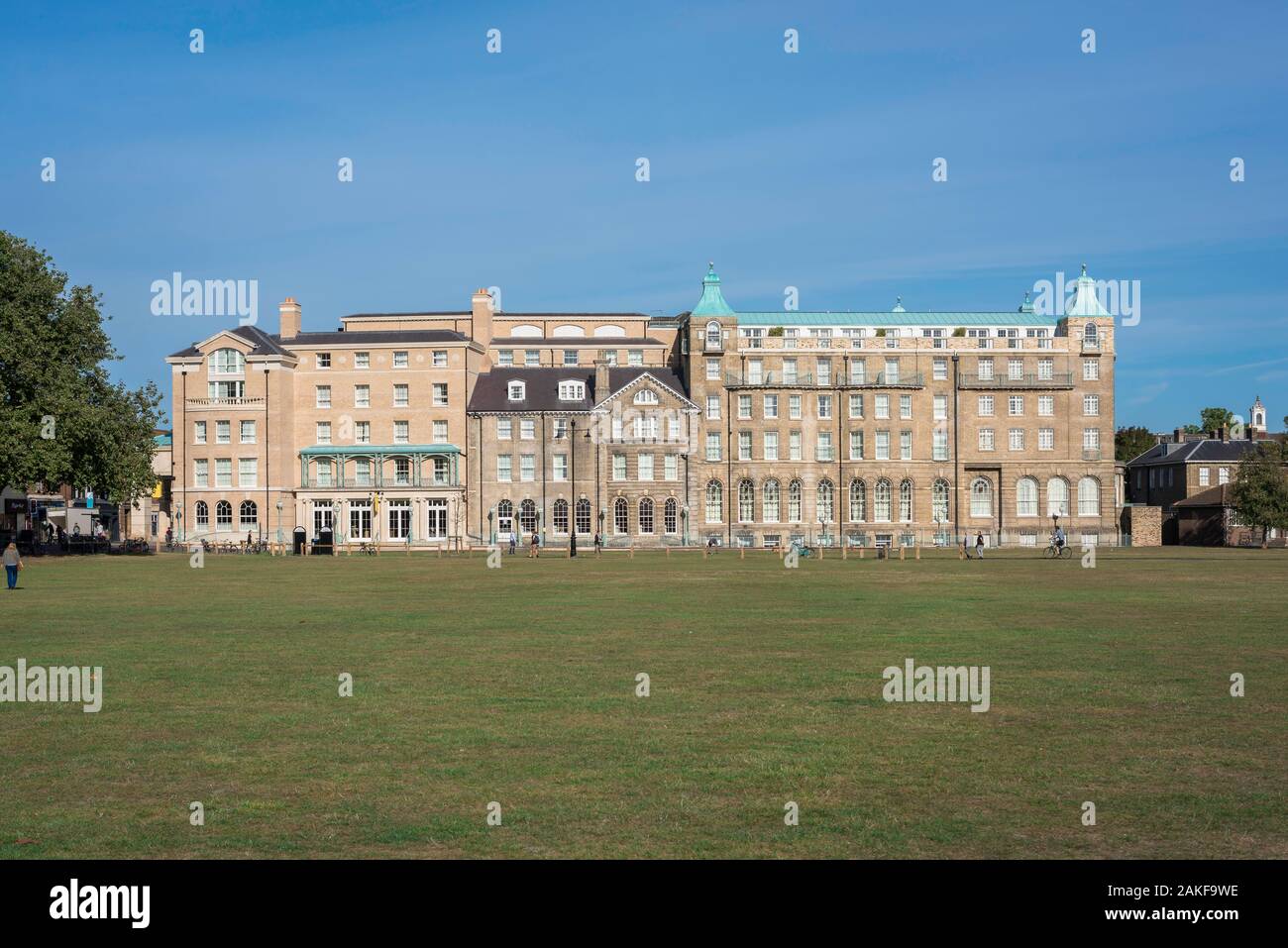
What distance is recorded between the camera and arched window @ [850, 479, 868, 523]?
4437 inches

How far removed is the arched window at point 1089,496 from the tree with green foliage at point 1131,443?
52.8 meters

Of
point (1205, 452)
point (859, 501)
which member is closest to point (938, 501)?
point (859, 501)

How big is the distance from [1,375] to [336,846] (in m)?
71.7

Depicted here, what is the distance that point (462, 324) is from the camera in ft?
401

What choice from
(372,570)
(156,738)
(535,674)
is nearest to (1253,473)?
(372,570)

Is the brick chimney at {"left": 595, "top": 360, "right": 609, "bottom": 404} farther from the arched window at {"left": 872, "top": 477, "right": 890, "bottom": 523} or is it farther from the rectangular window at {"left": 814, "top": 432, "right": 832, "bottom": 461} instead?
the arched window at {"left": 872, "top": 477, "right": 890, "bottom": 523}

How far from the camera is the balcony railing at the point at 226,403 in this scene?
108 m

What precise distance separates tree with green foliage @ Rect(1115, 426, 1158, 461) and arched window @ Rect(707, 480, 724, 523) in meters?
71.1

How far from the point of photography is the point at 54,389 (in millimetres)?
76000

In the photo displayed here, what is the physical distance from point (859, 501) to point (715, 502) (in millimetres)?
11551

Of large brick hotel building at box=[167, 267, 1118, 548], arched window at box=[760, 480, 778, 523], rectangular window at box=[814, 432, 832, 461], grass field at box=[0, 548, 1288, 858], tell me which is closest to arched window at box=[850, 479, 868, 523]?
large brick hotel building at box=[167, 267, 1118, 548]

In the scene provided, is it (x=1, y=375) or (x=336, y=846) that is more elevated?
(x=1, y=375)
